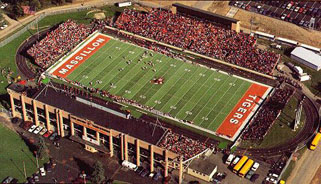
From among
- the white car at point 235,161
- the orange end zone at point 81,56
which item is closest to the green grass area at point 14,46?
the orange end zone at point 81,56

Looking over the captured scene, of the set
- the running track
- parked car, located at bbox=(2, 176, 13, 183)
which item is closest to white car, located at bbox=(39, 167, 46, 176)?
parked car, located at bbox=(2, 176, 13, 183)

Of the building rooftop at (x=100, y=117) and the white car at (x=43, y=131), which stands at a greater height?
the building rooftop at (x=100, y=117)

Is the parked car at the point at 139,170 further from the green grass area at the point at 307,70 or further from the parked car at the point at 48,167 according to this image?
the green grass area at the point at 307,70

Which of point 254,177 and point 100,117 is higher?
point 100,117

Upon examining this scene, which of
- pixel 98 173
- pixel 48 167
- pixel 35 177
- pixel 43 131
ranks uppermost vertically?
pixel 98 173

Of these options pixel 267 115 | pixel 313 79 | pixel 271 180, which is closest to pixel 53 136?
pixel 271 180

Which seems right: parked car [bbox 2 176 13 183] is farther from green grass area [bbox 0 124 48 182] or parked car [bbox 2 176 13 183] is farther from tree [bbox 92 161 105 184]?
tree [bbox 92 161 105 184]

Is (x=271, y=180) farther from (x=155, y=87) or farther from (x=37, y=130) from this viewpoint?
(x=37, y=130)
